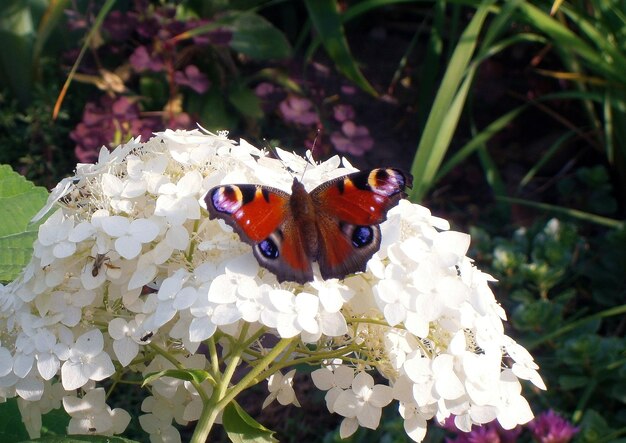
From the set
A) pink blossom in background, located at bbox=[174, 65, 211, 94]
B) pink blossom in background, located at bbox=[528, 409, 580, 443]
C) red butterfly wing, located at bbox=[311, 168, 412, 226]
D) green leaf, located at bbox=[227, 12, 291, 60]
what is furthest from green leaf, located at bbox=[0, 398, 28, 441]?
green leaf, located at bbox=[227, 12, 291, 60]

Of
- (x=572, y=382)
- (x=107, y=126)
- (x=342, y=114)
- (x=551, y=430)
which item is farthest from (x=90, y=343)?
(x=342, y=114)

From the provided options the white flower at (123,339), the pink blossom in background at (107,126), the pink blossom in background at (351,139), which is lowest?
the pink blossom in background at (107,126)

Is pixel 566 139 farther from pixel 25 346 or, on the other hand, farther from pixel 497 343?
pixel 25 346

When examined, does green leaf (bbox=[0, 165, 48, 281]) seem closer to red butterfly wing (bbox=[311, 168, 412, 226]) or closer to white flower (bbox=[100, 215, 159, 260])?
white flower (bbox=[100, 215, 159, 260])

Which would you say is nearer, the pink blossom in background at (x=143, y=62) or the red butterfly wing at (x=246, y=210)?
the red butterfly wing at (x=246, y=210)

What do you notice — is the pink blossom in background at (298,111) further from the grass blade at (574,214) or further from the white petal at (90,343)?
the white petal at (90,343)

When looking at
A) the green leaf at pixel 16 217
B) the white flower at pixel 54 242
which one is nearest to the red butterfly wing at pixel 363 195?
the white flower at pixel 54 242

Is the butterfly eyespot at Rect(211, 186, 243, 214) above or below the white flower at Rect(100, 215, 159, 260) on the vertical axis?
above
